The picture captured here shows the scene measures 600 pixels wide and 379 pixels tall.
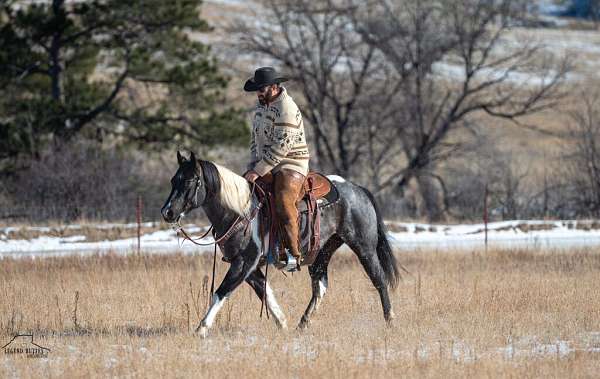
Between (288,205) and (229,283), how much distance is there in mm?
1066

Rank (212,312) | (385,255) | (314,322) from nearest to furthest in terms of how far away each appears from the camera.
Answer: (212,312), (314,322), (385,255)

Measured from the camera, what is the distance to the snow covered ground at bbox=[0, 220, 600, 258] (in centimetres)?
2131

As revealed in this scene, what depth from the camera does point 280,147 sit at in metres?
11.2

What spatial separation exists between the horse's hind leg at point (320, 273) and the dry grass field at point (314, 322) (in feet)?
0.84

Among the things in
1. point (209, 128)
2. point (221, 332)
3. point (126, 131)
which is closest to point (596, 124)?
point (209, 128)

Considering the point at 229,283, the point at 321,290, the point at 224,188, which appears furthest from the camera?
the point at 321,290

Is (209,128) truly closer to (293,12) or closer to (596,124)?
(293,12)

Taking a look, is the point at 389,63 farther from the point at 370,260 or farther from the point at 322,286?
the point at 322,286

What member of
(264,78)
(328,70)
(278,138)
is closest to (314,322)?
(278,138)

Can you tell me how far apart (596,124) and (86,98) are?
16026 mm

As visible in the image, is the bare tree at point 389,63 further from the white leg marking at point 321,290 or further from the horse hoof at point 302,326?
the horse hoof at point 302,326

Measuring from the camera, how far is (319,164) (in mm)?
34938

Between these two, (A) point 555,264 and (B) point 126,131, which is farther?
(B) point 126,131

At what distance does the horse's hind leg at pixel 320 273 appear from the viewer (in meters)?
11.9
